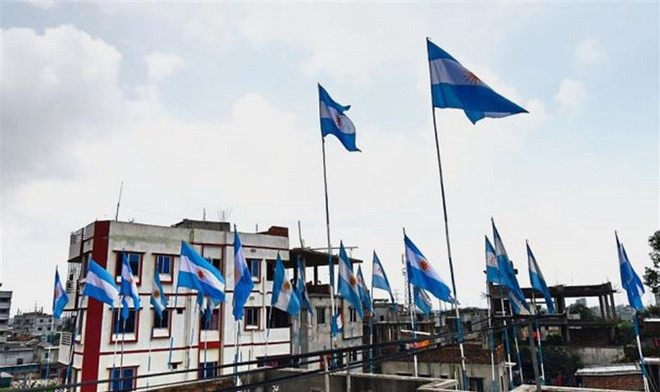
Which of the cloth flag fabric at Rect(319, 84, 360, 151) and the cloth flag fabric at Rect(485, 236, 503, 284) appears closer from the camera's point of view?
the cloth flag fabric at Rect(319, 84, 360, 151)

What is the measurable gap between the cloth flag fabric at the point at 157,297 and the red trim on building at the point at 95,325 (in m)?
2.70

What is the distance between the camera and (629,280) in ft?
57.0

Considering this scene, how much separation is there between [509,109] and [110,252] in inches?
906

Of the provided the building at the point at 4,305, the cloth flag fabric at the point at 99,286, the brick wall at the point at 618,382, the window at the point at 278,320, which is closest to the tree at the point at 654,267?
the brick wall at the point at 618,382

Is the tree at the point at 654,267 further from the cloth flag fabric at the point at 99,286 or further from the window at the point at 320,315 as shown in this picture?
the cloth flag fabric at the point at 99,286

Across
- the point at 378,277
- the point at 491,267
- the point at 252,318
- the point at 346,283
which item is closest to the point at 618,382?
the point at 491,267

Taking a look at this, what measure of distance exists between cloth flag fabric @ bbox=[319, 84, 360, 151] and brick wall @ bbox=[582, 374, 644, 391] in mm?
17815

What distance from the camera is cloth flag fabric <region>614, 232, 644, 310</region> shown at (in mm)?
17062

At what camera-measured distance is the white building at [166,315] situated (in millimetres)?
24688

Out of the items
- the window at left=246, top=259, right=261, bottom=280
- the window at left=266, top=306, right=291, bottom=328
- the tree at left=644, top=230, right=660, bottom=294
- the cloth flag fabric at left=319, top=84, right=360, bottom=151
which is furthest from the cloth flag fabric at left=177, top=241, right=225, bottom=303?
the tree at left=644, top=230, right=660, bottom=294

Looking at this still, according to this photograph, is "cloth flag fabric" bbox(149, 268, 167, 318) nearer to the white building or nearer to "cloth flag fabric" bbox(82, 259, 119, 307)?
the white building

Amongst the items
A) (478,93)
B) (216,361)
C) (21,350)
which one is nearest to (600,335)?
(216,361)

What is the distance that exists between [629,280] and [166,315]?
23.5 meters

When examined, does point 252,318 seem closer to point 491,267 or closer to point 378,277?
point 378,277
